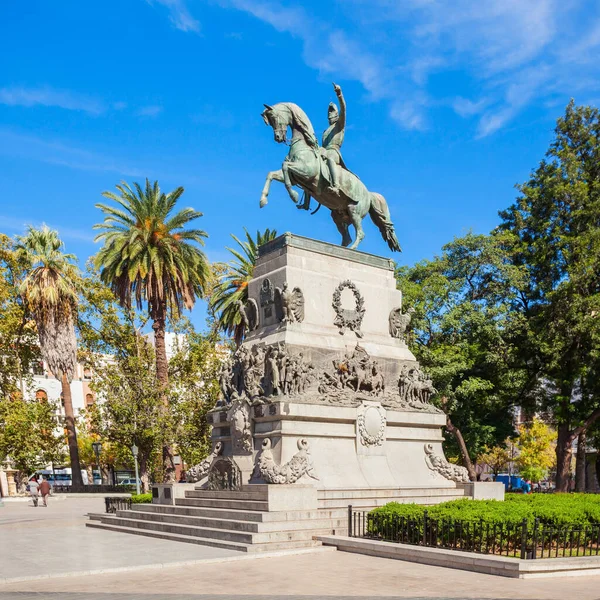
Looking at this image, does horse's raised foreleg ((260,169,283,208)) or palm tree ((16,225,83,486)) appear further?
palm tree ((16,225,83,486))

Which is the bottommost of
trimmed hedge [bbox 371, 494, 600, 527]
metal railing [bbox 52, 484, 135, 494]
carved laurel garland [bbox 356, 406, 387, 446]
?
metal railing [bbox 52, 484, 135, 494]

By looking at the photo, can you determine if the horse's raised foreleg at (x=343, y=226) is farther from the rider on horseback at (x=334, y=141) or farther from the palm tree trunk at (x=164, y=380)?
the palm tree trunk at (x=164, y=380)

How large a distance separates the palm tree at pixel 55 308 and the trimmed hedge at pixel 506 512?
33445 mm

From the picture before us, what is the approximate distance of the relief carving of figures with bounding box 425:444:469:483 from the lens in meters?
22.2

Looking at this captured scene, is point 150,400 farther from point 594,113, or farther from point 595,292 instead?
point 594,113

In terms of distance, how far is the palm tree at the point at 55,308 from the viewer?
45.2 meters

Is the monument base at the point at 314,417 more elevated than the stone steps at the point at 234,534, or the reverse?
the monument base at the point at 314,417

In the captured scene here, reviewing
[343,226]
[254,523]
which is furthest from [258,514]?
[343,226]

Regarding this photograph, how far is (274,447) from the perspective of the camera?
19547 millimetres

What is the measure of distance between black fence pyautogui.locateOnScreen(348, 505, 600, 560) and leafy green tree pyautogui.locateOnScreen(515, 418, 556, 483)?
54127mm

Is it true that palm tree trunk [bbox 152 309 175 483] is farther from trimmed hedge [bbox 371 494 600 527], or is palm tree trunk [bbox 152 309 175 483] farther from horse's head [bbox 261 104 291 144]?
trimmed hedge [bbox 371 494 600 527]

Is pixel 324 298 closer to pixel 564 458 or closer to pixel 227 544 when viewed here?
pixel 227 544

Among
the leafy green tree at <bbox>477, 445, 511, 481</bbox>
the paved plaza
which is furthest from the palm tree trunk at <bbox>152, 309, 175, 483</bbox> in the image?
the leafy green tree at <bbox>477, 445, 511, 481</bbox>

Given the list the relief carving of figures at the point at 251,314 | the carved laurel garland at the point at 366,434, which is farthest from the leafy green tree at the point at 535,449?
the relief carving of figures at the point at 251,314
